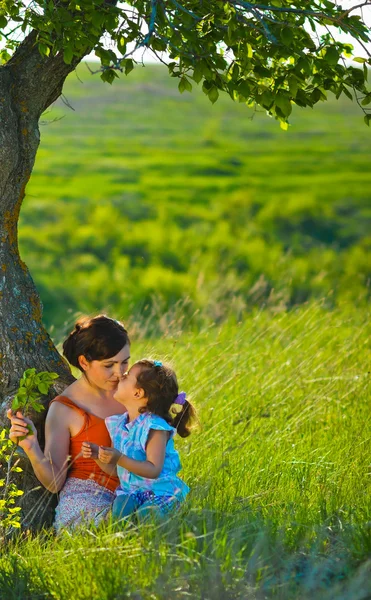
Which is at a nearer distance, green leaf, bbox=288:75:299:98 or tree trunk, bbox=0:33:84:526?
green leaf, bbox=288:75:299:98

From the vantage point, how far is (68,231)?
151 feet

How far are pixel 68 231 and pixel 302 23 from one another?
1643 inches

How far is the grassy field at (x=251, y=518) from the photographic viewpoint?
11.0ft

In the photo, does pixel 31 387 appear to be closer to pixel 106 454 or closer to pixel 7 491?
pixel 106 454

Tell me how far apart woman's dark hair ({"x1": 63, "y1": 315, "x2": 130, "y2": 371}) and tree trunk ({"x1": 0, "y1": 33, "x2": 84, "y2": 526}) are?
0.31m

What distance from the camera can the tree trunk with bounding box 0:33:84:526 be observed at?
4.81m

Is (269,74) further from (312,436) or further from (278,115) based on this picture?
(312,436)

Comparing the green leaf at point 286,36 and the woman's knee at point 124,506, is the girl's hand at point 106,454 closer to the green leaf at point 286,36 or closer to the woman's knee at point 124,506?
the woman's knee at point 124,506

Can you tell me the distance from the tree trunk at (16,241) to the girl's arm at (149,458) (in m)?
0.83

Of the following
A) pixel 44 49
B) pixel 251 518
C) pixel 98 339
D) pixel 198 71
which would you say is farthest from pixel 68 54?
pixel 251 518

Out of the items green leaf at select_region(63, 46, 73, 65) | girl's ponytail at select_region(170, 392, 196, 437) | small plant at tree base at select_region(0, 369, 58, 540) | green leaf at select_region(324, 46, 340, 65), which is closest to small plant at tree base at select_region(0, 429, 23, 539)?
small plant at tree base at select_region(0, 369, 58, 540)

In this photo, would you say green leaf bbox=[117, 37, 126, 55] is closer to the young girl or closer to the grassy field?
the young girl

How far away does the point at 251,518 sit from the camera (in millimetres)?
4113

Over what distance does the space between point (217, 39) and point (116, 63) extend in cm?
71
